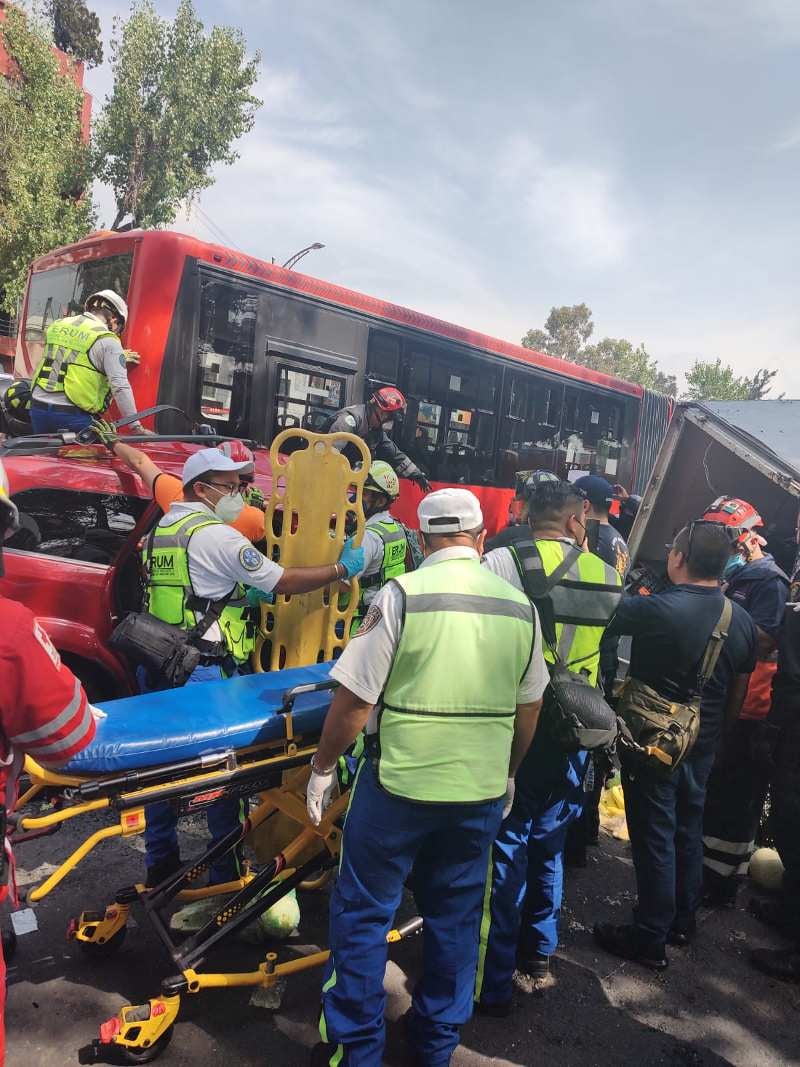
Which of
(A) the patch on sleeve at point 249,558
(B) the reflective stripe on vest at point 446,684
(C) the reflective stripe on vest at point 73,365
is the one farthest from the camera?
(C) the reflective stripe on vest at point 73,365

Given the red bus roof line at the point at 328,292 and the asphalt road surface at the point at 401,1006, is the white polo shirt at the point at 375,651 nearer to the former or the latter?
the asphalt road surface at the point at 401,1006

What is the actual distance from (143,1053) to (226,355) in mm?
5478

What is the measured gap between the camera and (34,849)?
3.41m

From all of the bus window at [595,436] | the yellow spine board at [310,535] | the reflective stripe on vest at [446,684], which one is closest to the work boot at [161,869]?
the yellow spine board at [310,535]

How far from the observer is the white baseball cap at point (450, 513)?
2209 millimetres

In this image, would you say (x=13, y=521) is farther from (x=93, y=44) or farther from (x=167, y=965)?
(x=93, y=44)

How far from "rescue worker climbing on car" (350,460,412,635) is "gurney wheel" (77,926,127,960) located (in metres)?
1.95

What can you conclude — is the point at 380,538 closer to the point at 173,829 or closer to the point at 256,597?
the point at 256,597

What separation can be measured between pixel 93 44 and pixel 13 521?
30084mm

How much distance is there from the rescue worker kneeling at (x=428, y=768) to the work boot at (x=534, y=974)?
718 millimetres

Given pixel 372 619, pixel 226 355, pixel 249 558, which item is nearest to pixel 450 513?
pixel 372 619

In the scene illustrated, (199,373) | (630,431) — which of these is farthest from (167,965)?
(630,431)

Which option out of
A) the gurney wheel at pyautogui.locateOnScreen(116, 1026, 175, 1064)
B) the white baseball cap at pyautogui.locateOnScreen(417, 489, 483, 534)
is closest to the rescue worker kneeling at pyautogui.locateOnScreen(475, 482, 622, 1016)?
the white baseball cap at pyautogui.locateOnScreen(417, 489, 483, 534)

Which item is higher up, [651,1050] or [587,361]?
[587,361]
